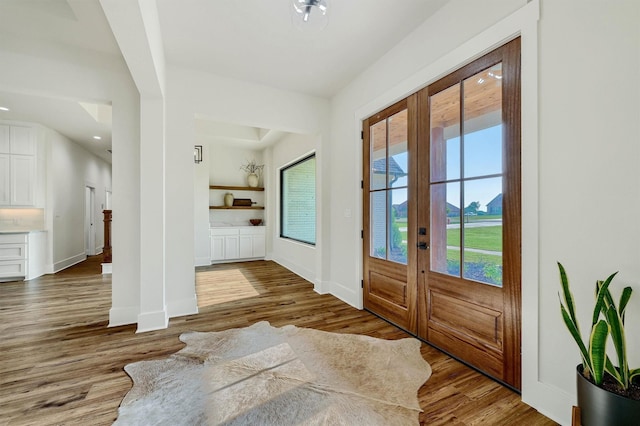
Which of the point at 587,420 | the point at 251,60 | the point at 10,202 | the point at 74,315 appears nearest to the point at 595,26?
the point at 587,420

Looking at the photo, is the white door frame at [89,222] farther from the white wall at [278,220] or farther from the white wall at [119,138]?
the white wall at [119,138]

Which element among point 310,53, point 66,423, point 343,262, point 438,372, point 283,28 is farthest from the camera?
point 343,262

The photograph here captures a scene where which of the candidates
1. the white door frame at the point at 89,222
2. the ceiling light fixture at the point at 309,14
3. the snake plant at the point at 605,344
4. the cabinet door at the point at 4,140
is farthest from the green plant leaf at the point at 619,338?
the white door frame at the point at 89,222

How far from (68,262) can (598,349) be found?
323 inches

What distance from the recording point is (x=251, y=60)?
302cm

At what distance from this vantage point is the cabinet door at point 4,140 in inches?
188

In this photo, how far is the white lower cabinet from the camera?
603 centimetres

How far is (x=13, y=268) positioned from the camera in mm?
4523

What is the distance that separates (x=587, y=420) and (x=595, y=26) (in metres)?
1.91

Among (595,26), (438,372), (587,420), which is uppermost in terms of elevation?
(595,26)

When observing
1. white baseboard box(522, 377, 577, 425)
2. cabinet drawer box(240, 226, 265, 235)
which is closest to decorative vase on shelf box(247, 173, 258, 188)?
cabinet drawer box(240, 226, 265, 235)

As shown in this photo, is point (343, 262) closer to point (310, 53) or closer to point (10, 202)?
point (310, 53)

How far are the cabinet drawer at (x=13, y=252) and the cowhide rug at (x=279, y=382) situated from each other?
4313 mm

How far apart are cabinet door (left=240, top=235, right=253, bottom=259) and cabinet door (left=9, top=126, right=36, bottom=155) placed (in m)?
4.14
